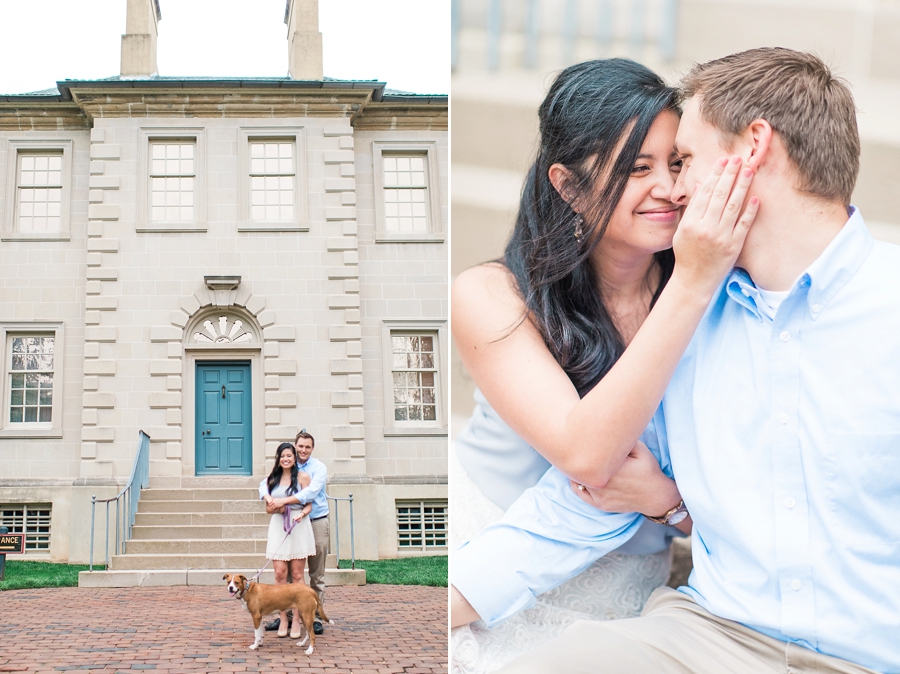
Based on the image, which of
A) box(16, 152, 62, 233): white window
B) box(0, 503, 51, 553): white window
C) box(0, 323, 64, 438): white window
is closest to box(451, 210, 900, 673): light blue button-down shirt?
box(0, 503, 51, 553): white window

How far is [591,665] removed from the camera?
1742mm

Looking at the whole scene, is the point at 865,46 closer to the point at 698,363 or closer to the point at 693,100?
the point at 693,100

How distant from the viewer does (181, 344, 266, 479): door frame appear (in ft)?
35.8

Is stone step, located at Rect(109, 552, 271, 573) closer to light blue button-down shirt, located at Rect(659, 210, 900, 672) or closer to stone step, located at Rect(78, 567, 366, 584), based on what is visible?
stone step, located at Rect(78, 567, 366, 584)

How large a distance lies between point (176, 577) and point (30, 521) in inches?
124

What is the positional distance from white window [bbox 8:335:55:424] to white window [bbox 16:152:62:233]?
1.54 meters

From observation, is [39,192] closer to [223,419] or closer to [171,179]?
[171,179]

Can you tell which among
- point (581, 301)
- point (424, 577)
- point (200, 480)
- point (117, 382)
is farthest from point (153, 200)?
point (581, 301)

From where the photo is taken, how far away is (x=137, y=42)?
39.2ft

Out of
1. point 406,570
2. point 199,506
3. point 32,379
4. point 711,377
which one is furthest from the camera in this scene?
point 32,379

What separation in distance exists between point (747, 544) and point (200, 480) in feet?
32.0

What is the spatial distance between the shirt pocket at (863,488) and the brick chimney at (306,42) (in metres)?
11.1

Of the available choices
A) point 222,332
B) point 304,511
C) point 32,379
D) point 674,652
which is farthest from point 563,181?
point 32,379

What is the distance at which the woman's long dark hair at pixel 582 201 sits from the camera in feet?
6.47
